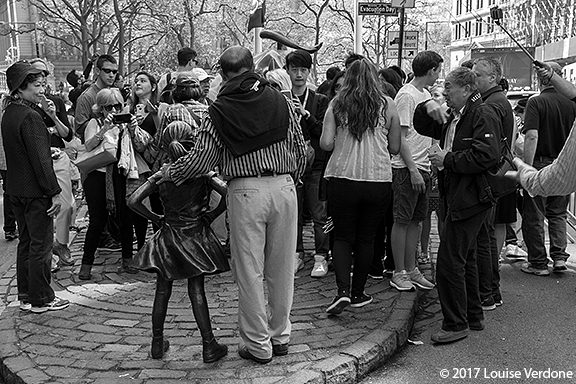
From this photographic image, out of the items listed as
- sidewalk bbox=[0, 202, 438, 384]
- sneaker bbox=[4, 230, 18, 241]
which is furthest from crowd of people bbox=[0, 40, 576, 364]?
sneaker bbox=[4, 230, 18, 241]

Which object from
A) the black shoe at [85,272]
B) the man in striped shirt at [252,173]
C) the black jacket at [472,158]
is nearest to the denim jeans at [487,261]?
the black jacket at [472,158]

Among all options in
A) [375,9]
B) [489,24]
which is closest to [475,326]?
[489,24]

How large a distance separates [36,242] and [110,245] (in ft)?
7.89

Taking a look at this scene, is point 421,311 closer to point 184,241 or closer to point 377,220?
point 377,220

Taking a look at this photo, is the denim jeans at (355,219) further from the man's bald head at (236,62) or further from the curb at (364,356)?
the man's bald head at (236,62)

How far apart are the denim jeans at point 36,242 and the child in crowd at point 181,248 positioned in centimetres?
142

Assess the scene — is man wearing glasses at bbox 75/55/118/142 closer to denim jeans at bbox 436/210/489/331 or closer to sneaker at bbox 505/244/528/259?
denim jeans at bbox 436/210/489/331

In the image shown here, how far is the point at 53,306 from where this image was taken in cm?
572

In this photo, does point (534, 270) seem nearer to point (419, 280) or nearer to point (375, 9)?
point (419, 280)

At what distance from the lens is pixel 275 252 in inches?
180

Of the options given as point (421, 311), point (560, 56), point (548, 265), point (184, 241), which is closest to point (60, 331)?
point (184, 241)

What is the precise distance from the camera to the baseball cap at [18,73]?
5.56 meters

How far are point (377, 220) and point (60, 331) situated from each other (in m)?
2.66

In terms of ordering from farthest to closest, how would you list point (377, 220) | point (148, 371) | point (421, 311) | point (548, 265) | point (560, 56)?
point (560, 56), point (548, 265), point (421, 311), point (377, 220), point (148, 371)
